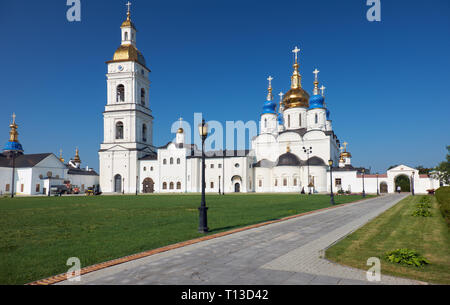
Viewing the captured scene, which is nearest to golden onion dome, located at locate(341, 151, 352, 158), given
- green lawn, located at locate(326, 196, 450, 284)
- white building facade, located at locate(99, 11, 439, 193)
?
white building facade, located at locate(99, 11, 439, 193)

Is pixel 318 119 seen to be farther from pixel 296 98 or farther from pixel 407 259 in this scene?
pixel 407 259

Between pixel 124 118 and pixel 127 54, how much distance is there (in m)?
12.3

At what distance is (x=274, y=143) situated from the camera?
208 feet

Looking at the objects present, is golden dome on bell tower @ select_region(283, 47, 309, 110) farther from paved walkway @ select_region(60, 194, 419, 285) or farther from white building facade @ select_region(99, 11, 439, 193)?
paved walkway @ select_region(60, 194, 419, 285)

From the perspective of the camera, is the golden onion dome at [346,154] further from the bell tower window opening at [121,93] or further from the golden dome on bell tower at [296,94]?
the bell tower window opening at [121,93]

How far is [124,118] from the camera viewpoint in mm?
59188

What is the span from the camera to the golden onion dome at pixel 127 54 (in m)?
58.4

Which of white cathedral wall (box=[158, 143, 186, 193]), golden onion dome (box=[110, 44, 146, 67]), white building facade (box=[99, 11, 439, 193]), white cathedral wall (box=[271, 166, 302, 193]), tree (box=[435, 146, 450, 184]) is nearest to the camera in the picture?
tree (box=[435, 146, 450, 184])

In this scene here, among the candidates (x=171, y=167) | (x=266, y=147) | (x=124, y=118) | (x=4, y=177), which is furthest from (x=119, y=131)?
(x=266, y=147)

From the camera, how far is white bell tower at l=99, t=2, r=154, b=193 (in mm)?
58688

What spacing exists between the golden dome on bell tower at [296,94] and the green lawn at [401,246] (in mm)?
54865

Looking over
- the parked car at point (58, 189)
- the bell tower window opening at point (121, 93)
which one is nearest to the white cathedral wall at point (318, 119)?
the bell tower window opening at point (121, 93)

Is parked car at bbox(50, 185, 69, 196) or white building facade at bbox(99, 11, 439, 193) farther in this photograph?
white building facade at bbox(99, 11, 439, 193)
